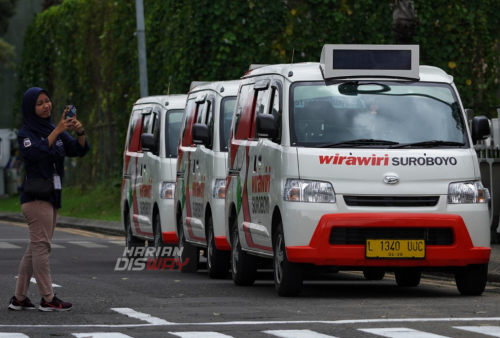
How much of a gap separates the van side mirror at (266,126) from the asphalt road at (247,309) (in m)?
1.51

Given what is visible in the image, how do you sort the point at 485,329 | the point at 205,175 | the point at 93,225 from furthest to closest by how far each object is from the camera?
the point at 93,225 < the point at 205,175 < the point at 485,329

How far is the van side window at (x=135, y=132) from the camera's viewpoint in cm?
1958

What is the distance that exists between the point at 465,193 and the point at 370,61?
1640mm

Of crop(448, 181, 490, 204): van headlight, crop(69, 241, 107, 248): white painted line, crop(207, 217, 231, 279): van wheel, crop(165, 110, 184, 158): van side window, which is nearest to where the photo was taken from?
crop(448, 181, 490, 204): van headlight

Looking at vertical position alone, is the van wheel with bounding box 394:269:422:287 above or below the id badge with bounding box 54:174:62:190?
below

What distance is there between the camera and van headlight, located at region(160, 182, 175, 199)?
1762 centimetres

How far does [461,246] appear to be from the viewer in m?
11.3

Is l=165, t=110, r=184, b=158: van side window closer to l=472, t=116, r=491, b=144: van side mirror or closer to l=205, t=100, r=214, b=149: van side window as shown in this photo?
l=205, t=100, r=214, b=149: van side window

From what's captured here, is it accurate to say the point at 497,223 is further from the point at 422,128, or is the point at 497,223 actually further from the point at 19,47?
the point at 19,47

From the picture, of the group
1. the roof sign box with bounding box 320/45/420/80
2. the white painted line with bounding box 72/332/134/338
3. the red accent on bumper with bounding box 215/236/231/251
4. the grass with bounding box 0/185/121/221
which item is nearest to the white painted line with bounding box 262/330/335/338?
the white painted line with bounding box 72/332/134/338

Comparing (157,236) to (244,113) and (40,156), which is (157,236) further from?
(40,156)

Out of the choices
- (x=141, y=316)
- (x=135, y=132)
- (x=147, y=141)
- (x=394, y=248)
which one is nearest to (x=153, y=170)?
(x=147, y=141)

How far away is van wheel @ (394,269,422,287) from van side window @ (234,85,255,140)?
2163mm

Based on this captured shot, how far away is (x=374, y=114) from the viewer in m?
11.8
